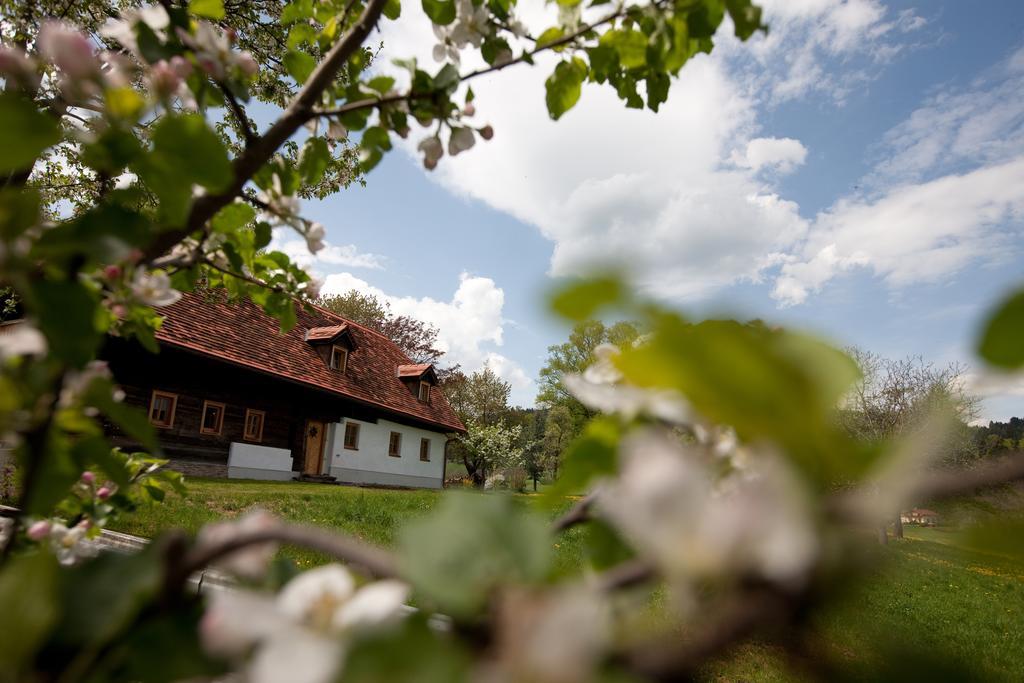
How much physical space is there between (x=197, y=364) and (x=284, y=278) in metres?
14.0

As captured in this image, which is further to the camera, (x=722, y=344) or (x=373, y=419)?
(x=373, y=419)

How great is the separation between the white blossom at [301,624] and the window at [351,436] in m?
19.5

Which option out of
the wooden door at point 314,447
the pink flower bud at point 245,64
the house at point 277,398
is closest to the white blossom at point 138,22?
the pink flower bud at point 245,64

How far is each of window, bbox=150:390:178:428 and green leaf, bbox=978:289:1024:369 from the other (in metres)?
15.5

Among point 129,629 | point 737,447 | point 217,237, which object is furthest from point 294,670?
point 217,237

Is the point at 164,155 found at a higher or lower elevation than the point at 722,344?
higher

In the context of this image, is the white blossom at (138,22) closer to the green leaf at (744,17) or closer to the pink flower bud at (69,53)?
the pink flower bud at (69,53)

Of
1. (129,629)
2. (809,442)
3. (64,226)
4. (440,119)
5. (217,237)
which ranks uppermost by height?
(440,119)

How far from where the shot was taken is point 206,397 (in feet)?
46.5

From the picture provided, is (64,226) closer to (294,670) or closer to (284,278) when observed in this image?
(294,670)

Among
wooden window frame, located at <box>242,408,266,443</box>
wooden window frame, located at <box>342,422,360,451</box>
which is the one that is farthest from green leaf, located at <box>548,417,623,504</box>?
wooden window frame, located at <box>342,422,360,451</box>

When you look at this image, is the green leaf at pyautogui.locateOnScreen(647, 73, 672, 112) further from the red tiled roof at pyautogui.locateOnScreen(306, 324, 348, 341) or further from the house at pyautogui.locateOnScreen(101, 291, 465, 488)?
the red tiled roof at pyautogui.locateOnScreen(306, 324, 348, 341)

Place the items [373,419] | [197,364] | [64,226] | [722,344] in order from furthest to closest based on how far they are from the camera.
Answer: [373,419], [197,364], [64,226], [722,344]

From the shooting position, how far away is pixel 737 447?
49cm
